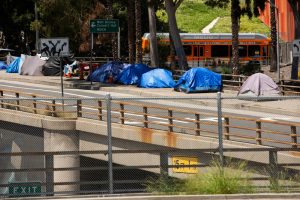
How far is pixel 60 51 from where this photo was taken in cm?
2773

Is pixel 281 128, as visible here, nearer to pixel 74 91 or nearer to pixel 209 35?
pixel 74 91

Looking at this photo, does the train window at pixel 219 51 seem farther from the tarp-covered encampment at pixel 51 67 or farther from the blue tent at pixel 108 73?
the blue tent at pixel 108 73

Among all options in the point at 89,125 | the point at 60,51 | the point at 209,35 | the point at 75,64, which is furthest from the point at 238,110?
the point at 209,35

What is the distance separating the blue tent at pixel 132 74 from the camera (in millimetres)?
43344

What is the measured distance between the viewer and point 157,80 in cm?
4175

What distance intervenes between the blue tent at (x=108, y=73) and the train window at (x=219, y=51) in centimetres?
2047

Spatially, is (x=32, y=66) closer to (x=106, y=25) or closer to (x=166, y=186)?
(x=106, y=25)

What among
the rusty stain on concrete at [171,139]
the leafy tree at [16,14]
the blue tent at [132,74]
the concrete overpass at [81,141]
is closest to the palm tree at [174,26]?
the blue tent at [132,74]

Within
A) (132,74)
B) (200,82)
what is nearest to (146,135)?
(200,82)

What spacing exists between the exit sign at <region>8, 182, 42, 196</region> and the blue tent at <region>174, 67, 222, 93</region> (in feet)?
76.1

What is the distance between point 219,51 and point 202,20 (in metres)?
40.8

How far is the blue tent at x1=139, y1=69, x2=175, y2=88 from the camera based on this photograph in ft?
136

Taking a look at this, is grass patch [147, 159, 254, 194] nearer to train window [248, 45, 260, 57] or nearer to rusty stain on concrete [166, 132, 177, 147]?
rusty stain on concrete [166, 132, 177, 147]

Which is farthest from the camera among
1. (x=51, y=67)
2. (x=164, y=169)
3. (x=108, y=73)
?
(x=51, y=67)
